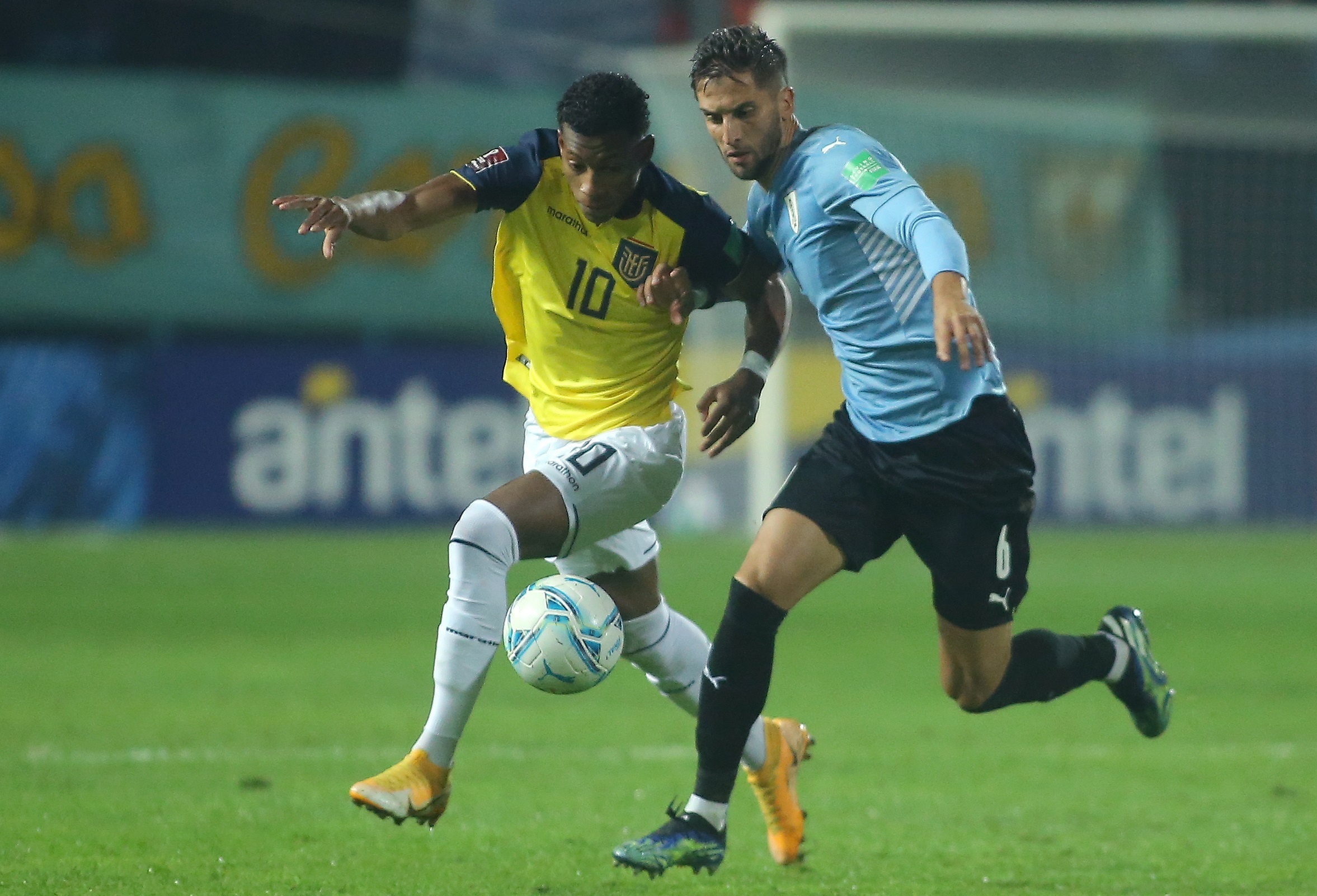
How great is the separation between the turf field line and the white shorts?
1.85 metres

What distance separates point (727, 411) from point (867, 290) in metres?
0.58

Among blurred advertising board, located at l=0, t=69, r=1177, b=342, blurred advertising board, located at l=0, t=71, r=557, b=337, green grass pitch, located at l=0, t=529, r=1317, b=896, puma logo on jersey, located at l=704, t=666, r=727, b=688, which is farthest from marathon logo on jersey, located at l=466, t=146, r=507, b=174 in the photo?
blurred advertising board, located at l=0, t=71, r=557, b=337

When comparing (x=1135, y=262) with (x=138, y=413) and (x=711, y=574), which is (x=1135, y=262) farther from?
(x=138, y=413)

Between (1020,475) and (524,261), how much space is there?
5.04ft

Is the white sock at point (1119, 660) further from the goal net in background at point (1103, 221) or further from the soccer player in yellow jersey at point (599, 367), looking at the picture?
the goal net in background at point (1103, 221)

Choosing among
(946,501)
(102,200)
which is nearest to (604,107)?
(946,501)

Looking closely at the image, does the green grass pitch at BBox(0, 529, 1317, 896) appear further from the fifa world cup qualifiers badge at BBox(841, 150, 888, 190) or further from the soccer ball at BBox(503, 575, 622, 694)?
the fifa world cup qualifiers badge at BBox(841, 150, 888, 190)

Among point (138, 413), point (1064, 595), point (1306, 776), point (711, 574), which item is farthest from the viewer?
point (138, 413)

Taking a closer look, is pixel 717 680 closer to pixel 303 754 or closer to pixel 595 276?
pixel 595 276

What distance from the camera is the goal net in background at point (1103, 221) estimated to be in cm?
1489

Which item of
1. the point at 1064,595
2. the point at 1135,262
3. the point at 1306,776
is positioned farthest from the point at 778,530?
the point at 1135,262

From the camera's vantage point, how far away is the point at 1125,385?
17.8 meters

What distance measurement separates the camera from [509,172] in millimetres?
4801

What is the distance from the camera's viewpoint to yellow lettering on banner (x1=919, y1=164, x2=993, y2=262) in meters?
16.4
